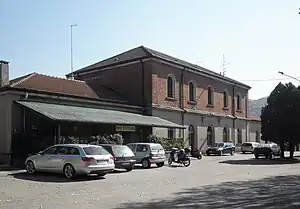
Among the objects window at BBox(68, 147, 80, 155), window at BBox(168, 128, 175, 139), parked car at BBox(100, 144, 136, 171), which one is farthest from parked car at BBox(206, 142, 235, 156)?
window at BBox(68, 147, 80, 155)

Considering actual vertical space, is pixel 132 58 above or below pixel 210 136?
above

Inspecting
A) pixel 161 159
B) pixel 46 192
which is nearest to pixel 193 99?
pixel 161 159

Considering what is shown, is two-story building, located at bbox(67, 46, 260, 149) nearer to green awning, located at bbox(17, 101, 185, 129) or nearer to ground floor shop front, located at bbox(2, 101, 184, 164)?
green awning, located at bbox(17, 101, 185, 129)

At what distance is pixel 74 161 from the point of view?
19.8 metres

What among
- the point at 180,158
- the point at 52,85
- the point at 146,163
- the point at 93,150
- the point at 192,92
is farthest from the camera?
the point at 192,92

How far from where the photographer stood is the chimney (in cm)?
3091

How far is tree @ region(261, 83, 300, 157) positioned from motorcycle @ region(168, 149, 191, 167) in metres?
12.8

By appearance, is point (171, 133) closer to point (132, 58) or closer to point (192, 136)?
point (192, 136)

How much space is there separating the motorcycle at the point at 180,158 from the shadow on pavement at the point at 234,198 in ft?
39.7

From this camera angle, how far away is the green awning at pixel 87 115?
2681 cm

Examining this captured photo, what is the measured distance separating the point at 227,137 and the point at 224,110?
11.7ft

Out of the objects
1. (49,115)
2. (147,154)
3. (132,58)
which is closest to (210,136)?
(132,58)

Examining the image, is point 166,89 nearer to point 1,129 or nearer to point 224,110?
point 224,110

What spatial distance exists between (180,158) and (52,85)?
12.2 m
